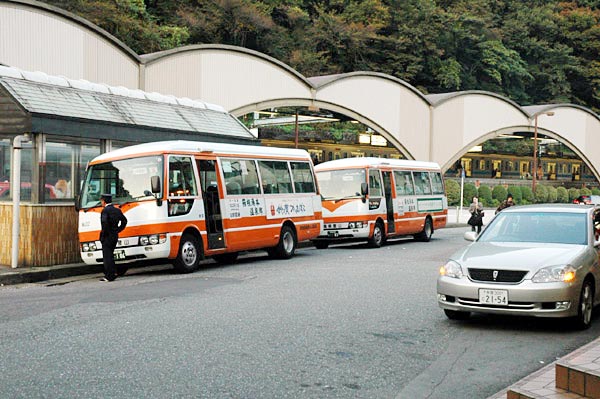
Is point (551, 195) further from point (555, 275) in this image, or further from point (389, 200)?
point (555, 275)

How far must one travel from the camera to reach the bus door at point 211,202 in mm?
16734

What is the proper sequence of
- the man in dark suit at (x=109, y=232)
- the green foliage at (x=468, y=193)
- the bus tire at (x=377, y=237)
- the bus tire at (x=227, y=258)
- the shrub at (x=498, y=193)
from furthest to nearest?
the shrub at (x=498, y=193)
the green foliage at (x=468, y=193)
the bus tire at (x=377, y=237)
the bus tire at (x=227, y=258)
the man in dark suit at (x=109, y=232)

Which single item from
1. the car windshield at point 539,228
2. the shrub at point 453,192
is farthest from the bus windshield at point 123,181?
the shrub at point 453,192

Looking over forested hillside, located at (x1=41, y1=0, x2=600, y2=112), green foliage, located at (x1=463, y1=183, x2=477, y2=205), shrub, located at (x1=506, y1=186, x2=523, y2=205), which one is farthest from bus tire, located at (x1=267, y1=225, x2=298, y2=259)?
shrub, located at (x1=506, y1=186, x2=523, y2=205)

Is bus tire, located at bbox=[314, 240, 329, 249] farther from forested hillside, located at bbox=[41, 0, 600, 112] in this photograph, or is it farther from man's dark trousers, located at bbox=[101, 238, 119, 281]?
forested hillside, located at bbox=[41, 0, 600, 112]

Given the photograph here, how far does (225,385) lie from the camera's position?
643 cm

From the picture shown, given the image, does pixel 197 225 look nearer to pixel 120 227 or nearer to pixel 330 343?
pixel 120 227

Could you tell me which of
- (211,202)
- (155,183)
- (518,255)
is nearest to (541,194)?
(211,202)

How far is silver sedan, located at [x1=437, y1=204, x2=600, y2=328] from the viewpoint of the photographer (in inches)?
347

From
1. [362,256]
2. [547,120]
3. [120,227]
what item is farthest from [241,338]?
[547,120]

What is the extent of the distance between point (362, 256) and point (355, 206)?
3440 millimetres

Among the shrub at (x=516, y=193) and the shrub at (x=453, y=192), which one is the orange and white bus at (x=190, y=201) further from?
the shrub at (x=516, y=193)

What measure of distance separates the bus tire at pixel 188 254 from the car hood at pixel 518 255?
295 inches

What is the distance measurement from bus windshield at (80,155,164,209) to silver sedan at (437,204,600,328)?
7635mm
